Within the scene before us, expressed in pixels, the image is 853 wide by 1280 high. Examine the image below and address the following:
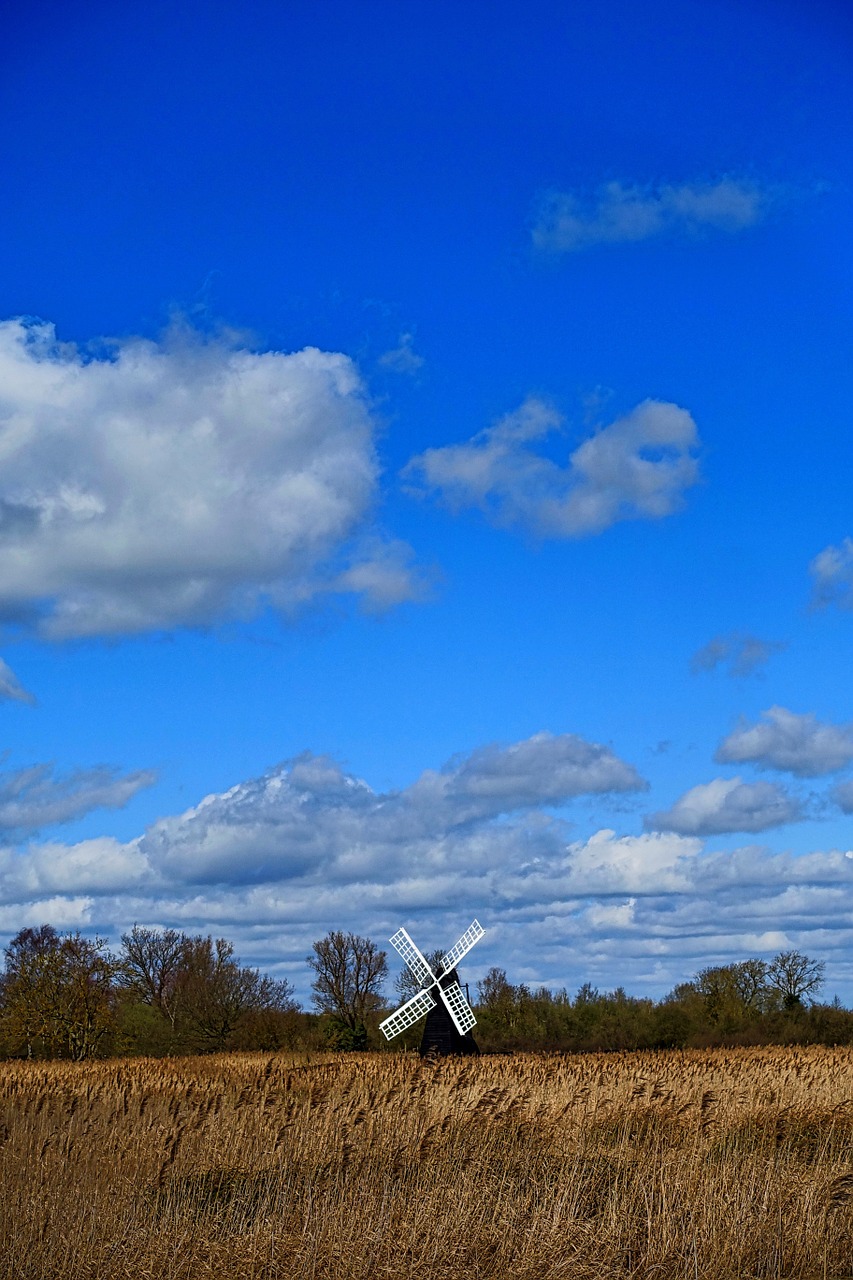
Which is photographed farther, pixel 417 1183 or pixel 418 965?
pixel 418 965

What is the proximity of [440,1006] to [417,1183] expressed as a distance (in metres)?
24.6

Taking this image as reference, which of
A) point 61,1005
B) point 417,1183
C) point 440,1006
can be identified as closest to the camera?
point 417,1183

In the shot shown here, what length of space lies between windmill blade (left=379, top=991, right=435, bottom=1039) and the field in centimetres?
2221

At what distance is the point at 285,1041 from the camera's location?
47062 millimetres

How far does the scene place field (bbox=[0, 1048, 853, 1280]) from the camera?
10641 mm

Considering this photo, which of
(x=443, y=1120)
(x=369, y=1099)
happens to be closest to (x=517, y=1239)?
(x=443, y=1120)

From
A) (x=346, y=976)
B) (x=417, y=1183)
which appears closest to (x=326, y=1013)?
(x=346, y=976)

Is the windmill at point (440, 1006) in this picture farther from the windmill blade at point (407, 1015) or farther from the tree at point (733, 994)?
the tree at point (733, 994)

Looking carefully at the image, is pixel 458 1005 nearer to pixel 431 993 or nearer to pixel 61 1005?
pixel 431 993

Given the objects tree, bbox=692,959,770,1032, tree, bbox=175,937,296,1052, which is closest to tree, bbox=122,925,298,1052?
tree, bbox=175,937,296,1052

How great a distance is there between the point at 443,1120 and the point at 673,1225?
14.2 ft

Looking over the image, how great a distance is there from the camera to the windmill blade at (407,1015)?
4031cm

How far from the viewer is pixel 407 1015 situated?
41219 mm

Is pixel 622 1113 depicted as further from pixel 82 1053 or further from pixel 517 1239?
pixel 82 1053
